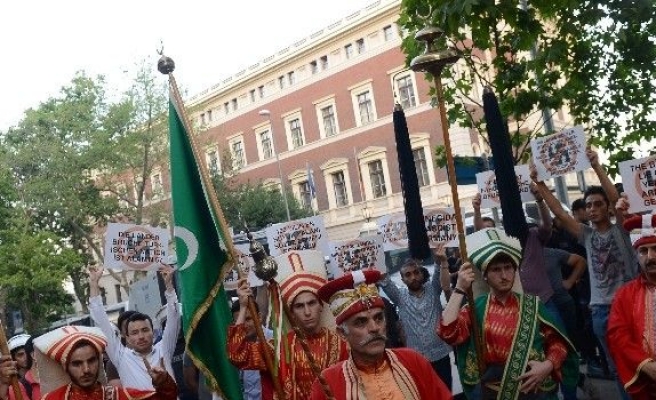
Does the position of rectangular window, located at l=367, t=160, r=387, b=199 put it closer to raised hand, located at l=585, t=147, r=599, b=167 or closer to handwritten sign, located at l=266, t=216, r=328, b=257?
handwritten sign, located at l=266, t=216, r=328, b=257

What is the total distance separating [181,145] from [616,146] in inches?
227

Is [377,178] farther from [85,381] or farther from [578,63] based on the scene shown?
[85,381]

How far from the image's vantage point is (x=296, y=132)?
136 ft

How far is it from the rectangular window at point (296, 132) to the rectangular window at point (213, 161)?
13.8 feet

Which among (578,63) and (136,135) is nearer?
(578,63)

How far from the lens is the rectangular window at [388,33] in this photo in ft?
116

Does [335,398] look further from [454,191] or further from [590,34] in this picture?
[590,34]

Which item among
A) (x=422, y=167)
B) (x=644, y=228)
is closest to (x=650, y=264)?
(x=644, y=228)

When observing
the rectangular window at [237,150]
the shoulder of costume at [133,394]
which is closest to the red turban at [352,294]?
the shoulder of costume at [133,394]

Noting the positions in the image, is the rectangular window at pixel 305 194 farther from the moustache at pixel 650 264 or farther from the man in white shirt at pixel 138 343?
the moustache at pixel 650 264

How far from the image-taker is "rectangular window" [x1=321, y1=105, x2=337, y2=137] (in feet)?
129

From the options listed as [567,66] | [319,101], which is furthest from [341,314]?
[319,101]

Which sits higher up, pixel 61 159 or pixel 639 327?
pixel 61 159

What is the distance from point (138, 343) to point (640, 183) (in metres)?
3.99
